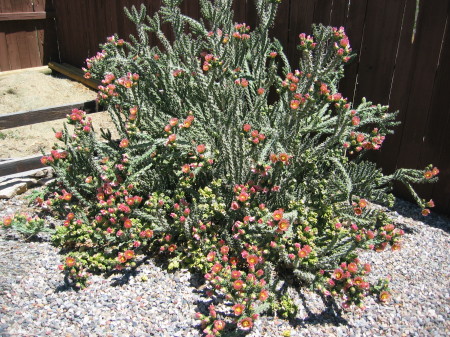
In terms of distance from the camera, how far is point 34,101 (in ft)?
21.1

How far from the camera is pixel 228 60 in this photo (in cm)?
261

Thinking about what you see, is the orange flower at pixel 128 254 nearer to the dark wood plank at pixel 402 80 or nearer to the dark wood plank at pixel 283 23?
the dark wood plank at pixel 402 80

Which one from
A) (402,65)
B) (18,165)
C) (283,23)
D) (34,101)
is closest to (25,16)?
(34,101)

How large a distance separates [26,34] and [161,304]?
767 centimetres

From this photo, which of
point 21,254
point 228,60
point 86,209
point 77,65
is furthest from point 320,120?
point 77,65

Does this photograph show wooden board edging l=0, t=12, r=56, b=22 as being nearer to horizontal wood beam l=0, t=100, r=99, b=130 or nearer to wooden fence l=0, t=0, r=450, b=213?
horizontal wood beam l=0, t=100, r=99, b=130

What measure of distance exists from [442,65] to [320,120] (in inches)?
38.5

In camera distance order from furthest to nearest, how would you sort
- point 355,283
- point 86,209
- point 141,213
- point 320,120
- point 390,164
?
1. point 390,164
2. point 86,209
3. point 320,120
4. point 141,213
5. point 355,283

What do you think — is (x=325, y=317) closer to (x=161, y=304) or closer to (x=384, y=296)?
(x=384, y=296)

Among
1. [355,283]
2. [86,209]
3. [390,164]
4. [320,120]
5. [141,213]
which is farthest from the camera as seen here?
[390,164]

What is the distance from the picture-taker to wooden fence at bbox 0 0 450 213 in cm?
301

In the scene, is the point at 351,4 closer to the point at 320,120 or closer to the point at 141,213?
the point at 320,120

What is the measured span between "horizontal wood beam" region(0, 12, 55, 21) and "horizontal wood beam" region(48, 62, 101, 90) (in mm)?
907

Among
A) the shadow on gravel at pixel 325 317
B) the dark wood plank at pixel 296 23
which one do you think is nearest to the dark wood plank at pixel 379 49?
the dark wood plank at pixel 296 23
